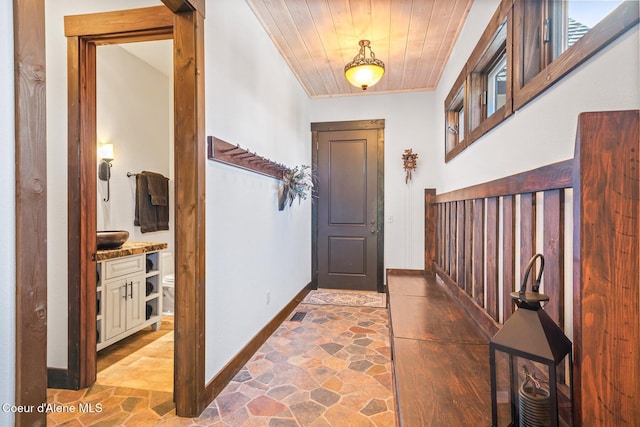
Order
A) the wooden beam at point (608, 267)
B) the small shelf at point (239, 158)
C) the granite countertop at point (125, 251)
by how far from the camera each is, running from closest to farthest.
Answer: the wooden beam at point (608, 267) < the small shelf at point (239, 158) < the granite countertop at point (125, 251)

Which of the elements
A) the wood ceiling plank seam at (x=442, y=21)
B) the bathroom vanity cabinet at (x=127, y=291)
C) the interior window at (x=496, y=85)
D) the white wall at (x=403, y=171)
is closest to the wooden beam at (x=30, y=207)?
the bathroom vanity cabinet at (x=127, y=291)

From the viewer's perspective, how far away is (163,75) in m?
4.03

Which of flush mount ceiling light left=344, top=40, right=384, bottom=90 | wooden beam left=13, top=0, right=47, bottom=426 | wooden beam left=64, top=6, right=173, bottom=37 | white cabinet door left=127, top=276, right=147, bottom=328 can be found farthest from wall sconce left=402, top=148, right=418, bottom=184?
wooden beam left=13, top=0, right=47, bottom=426

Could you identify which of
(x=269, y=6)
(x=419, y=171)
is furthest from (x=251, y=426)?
(x=419, y=171)

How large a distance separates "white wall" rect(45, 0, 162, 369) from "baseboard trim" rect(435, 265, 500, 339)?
2.66 metres

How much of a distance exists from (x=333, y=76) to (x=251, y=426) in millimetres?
3676

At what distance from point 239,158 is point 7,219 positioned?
4.83 feet

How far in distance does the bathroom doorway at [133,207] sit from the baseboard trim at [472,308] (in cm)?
200

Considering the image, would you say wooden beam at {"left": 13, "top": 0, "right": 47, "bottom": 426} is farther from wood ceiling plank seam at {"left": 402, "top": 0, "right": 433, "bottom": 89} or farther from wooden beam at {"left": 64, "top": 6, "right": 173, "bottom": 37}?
wood ceiling plank seam at {"left": 402, "top": 0, "right": 433, "bottom": 89}

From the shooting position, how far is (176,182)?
1797 millimetres

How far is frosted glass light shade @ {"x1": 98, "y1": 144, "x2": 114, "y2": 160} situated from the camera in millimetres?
3158

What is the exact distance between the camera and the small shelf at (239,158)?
1.91 metres

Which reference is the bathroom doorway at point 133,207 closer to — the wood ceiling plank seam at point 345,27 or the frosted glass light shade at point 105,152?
the frosted glass light shade at point 105,152

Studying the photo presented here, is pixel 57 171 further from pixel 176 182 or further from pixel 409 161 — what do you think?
pixel 409 161
